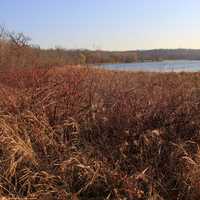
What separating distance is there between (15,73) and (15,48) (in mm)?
3464

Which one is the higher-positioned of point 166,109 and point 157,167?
point 166,109

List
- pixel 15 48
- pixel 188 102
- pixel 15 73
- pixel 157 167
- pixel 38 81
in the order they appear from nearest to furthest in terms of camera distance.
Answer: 1. pixel 157 167
2. pixel 188 102
3. pixel 38 81
4. pixel 15 73
5. pixel 15 48

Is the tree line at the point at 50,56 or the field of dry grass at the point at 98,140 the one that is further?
the tree line at the point at 50,56

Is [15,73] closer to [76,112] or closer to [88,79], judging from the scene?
[88,79]

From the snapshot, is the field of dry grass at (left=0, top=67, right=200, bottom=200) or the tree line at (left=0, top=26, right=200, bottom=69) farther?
the tree line at (left=0, top=26, right=200, bottom=69)

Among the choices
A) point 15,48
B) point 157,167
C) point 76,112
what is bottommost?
point 157,167

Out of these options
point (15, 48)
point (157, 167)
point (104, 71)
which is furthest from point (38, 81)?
point (15, 48)

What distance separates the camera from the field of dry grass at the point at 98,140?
16.9 ft

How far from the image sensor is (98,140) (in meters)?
6.01

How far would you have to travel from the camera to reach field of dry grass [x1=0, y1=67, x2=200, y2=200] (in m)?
5.15

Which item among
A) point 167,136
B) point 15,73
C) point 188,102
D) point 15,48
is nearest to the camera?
point 167,136

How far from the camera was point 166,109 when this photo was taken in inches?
243

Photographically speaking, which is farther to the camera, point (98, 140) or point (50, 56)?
point (50, 56)

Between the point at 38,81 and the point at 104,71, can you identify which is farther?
the point at 104,71
